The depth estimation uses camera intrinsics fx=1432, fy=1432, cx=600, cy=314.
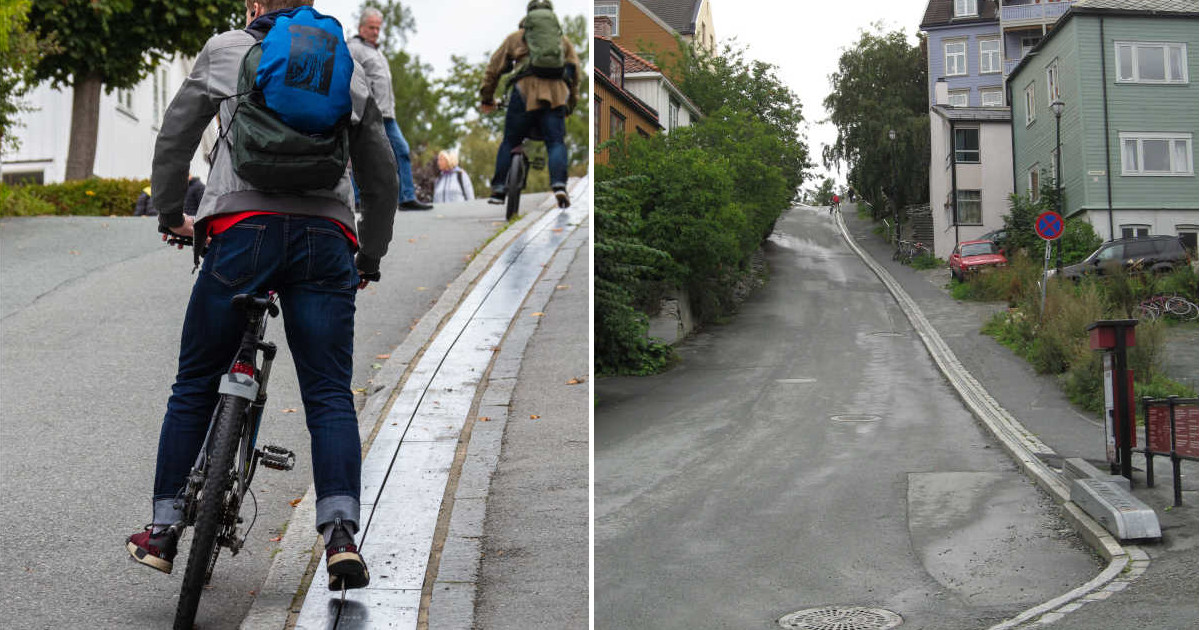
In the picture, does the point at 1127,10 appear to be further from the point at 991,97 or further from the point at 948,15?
the point at 948,15

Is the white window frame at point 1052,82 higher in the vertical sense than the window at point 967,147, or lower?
higher

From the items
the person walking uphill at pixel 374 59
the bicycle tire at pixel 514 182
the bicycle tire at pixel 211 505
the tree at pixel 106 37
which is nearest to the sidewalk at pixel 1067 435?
the bicycle tire at pixel 211 505

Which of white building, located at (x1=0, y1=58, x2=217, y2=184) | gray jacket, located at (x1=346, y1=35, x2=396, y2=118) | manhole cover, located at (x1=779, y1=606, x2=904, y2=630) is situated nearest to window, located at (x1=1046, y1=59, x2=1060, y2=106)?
manhole cover, located at (x1=779, y1=606, x2=904, y2=630)

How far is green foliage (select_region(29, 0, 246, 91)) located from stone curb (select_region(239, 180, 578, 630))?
1197 cm

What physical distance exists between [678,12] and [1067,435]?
6.03 ft

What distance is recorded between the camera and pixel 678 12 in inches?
183

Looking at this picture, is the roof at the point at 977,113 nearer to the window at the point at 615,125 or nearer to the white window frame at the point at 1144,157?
the white window frame at the point at 1144,157

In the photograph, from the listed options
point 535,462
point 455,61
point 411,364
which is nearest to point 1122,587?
point 535,462

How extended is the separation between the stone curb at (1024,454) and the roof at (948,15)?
2.21 feet

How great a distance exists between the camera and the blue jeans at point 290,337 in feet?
12.3

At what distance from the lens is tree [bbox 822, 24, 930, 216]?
4.28m

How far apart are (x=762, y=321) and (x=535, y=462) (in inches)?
60.8

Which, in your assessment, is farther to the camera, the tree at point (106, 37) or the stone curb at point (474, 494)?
the tree at point (106, 37)

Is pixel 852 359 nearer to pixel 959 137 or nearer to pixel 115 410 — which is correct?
pixel 959 137
